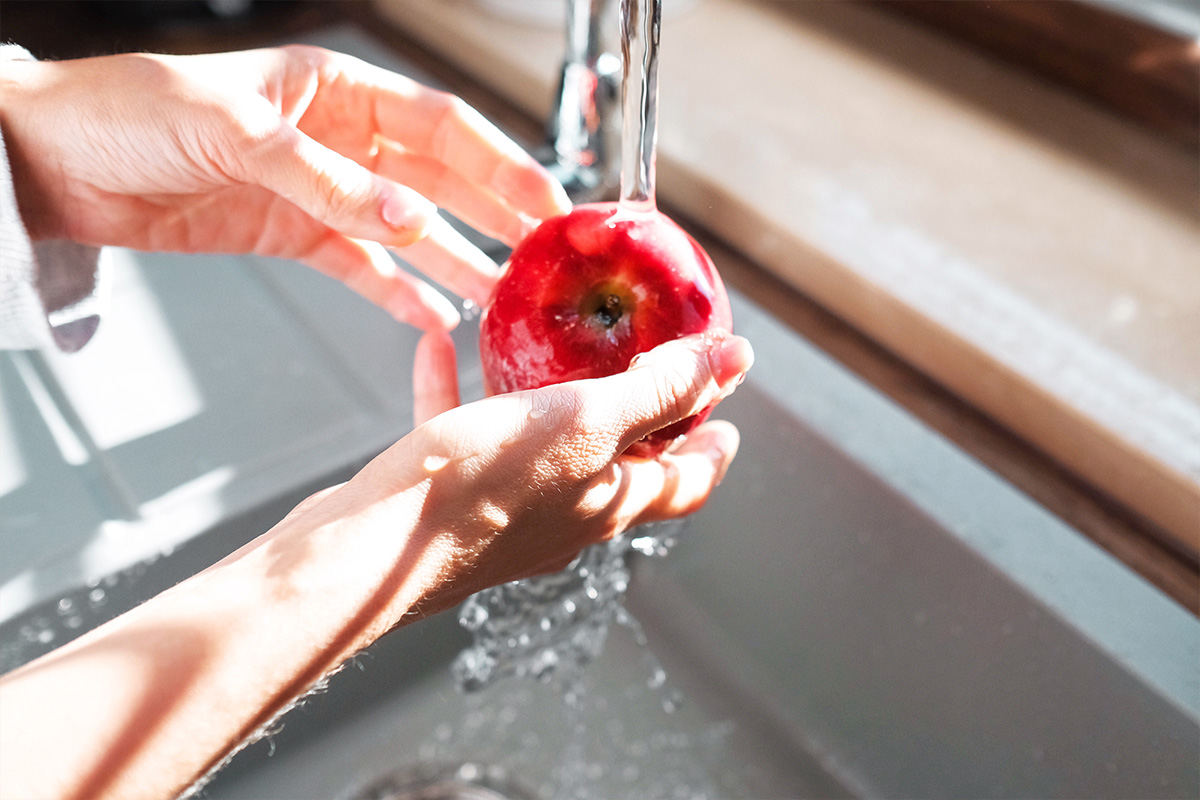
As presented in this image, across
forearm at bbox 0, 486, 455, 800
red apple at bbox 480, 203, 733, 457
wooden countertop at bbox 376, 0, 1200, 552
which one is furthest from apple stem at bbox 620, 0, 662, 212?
wooden countertop at bbox 376, 0, 1200, 552

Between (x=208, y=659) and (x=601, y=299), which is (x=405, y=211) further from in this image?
(x=208, y=659)

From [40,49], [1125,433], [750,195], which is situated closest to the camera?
[1125,433]

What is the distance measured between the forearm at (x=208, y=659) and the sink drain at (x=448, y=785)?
0.37 meters

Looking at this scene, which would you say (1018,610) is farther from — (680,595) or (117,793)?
(117,793)

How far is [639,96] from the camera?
502mm

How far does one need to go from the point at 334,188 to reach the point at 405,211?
0.14ft

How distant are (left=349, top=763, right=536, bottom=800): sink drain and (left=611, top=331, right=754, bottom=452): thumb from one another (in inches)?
16.8

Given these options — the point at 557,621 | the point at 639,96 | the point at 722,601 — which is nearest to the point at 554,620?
the point at 557,621

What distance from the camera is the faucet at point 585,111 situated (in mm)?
840

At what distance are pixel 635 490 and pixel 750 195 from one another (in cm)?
45

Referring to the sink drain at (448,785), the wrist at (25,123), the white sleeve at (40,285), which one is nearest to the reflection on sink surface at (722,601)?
the sink drain at (448,785)

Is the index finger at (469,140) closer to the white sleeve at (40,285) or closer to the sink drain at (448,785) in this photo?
the white sleeve at (40,285)

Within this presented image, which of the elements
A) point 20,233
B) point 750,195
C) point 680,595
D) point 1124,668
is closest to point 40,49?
point 20,233

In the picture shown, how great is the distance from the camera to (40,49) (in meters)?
1.18
